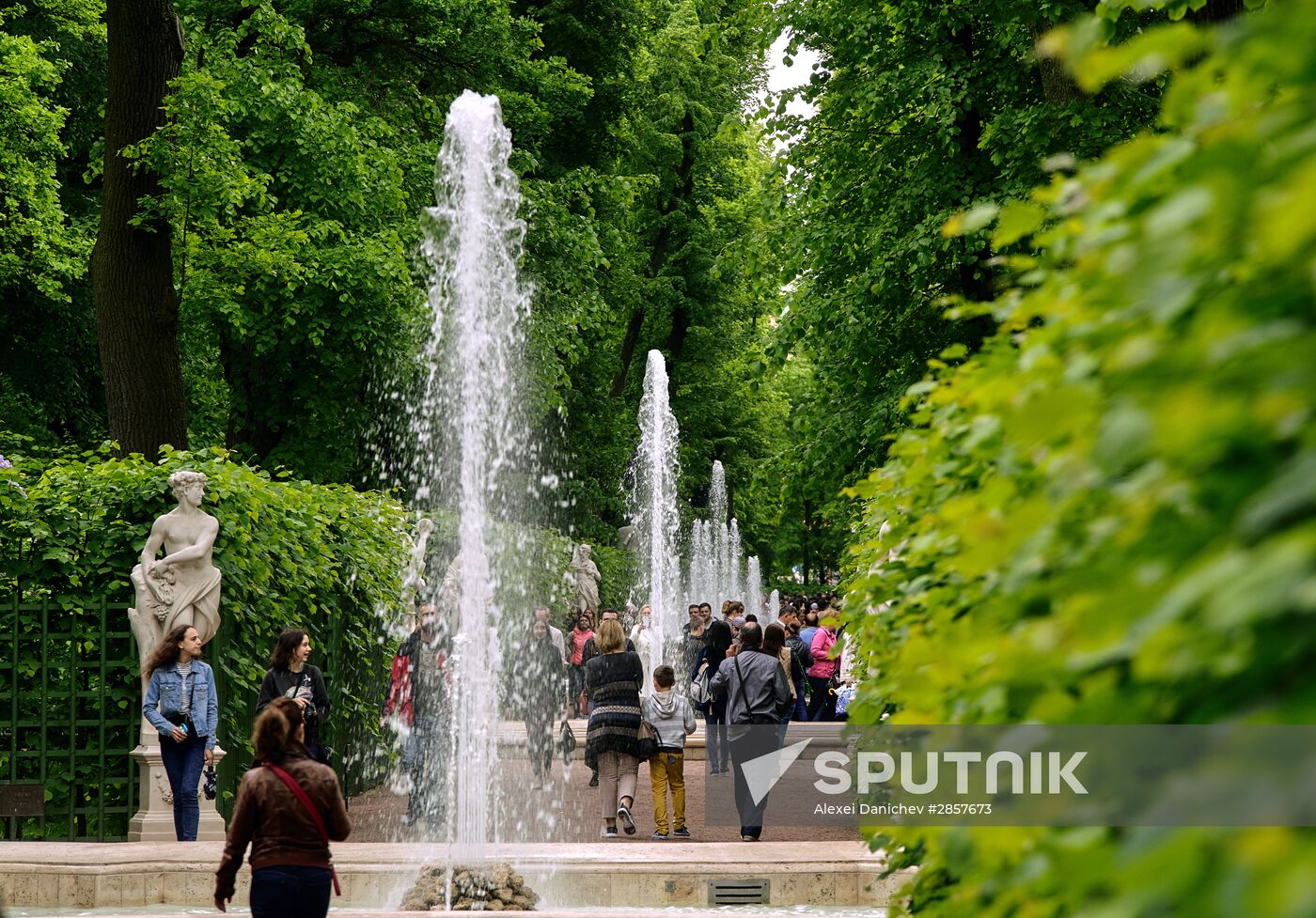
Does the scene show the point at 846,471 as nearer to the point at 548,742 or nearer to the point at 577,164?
the point at 548,742

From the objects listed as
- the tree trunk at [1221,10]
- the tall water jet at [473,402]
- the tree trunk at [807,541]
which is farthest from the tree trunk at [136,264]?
the tree trunk at [807,541]

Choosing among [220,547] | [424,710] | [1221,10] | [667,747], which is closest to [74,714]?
[220,547]

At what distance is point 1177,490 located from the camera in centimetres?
174

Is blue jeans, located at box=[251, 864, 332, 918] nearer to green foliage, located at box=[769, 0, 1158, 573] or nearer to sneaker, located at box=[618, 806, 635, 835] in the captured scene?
sneaker, located at box=[618, 806, 635, 835]

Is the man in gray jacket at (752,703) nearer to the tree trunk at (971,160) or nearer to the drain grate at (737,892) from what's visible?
the drain grate at (737,892)

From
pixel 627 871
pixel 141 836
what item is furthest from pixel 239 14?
pixel 627 871

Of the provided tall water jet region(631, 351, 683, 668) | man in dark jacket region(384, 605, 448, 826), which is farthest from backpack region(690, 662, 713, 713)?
tall water jet region(631, 351, 683, 668)

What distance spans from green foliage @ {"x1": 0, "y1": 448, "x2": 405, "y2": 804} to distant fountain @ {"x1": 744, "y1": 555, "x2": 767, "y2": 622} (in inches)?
1428

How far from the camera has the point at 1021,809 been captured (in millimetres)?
2361

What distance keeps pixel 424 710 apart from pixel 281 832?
22.6ft

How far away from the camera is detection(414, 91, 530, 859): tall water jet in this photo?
11945 mm

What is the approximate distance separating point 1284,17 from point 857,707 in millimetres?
3325

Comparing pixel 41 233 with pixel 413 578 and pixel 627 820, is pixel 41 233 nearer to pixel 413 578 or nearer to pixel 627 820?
pixel 413 578

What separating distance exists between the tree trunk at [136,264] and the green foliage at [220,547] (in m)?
1.65
